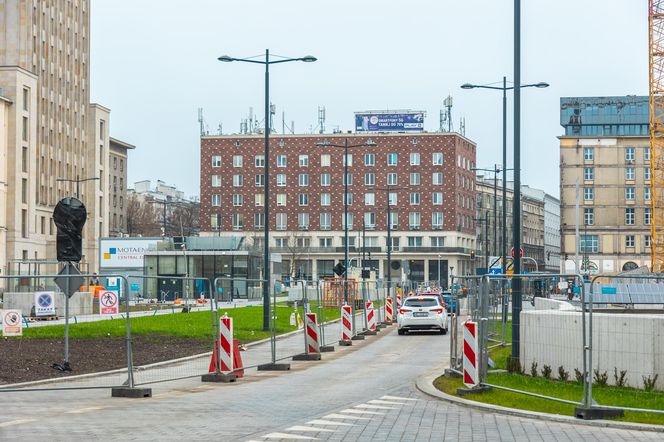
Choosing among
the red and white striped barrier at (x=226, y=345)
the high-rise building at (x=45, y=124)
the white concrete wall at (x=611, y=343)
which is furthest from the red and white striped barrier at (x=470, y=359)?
the high-rise building at (x=45, y=124)

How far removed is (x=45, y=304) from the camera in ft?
101

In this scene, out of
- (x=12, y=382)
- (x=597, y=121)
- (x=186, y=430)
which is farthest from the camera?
(x=597, y=121)

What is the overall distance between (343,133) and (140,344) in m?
107

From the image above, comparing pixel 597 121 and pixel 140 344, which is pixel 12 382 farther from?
pixel 597 121

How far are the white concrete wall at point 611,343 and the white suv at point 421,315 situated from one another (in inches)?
863

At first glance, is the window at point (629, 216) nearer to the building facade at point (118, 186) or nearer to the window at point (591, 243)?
the window at point (591, 243)

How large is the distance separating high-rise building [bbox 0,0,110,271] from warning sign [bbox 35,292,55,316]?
54.1 meters

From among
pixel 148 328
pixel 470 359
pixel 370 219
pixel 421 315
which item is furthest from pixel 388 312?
pixel 370 219

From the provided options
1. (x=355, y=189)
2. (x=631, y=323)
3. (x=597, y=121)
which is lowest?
(x=631, y=323)

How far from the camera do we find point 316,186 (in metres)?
134

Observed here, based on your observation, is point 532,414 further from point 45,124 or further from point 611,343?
point 45,124

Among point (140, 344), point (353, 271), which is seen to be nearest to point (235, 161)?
point (353, 271)

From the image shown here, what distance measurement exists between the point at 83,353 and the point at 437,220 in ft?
356

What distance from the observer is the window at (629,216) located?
12875cm
